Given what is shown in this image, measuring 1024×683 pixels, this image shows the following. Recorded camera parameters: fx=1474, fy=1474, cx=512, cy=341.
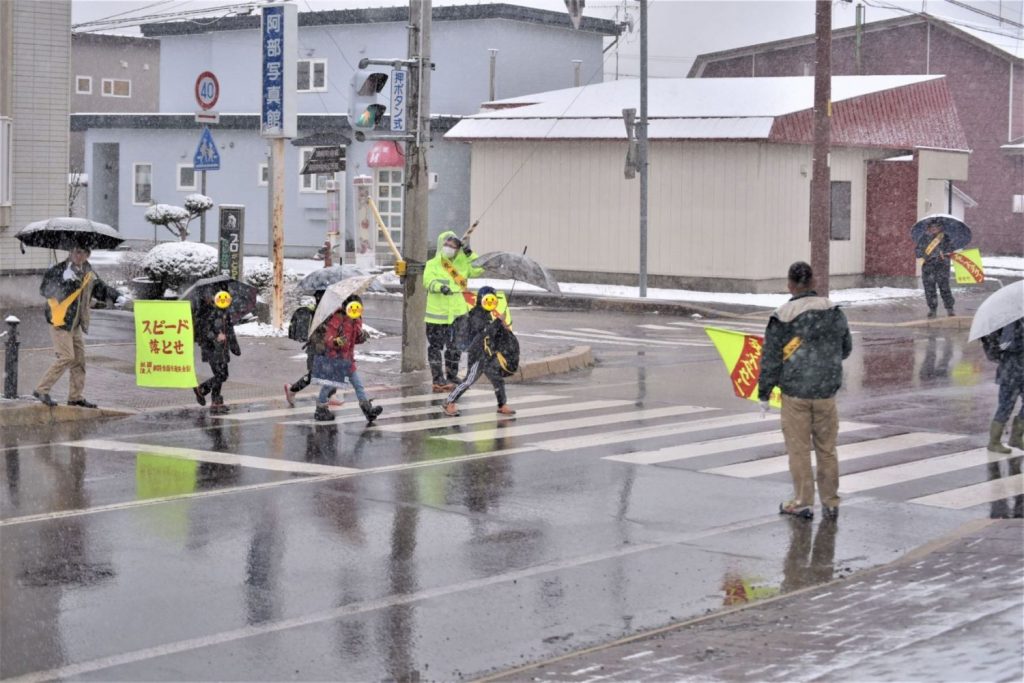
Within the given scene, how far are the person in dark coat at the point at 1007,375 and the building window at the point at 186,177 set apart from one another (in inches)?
1458

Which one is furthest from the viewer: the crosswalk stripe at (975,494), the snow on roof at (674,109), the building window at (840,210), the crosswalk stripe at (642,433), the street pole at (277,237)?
the building window at (840,210)

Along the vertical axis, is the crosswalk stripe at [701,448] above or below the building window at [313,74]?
below

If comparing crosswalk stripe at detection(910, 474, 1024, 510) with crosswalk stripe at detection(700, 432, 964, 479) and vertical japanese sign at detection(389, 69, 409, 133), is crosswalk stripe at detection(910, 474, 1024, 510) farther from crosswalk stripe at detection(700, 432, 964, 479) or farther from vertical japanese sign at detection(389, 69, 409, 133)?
vertical japanese sign at detection(389, 69, 409, 133)

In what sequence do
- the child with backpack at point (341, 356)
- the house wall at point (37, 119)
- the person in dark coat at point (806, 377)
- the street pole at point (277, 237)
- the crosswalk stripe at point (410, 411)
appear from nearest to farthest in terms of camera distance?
the person in dark coat at point (806, 377), the child with backpack at point (341, 356), the crosswalk stripe at point (410, 411), the street pole at point (277, 237), the house wall at point (37, 119)

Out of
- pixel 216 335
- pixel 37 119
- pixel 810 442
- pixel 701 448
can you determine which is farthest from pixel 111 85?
pixel 810 442

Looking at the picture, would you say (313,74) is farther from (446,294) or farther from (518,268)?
(518,268)

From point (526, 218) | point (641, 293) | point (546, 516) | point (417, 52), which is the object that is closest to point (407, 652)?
point (546, 516)

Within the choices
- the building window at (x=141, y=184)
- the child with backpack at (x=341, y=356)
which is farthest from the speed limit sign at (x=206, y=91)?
the building window at (x=141, y=184)

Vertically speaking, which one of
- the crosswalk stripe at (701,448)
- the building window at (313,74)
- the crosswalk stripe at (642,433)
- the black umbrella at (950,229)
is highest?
the building window at (313,74)

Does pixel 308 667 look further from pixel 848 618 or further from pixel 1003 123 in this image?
pixel 1003 123

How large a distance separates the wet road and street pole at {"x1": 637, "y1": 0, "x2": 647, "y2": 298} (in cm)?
1483

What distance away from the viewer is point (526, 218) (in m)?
36.0

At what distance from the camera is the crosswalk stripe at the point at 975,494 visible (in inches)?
433

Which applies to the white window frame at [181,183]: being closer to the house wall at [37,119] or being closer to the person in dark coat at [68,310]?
the house wall at [37,119]
